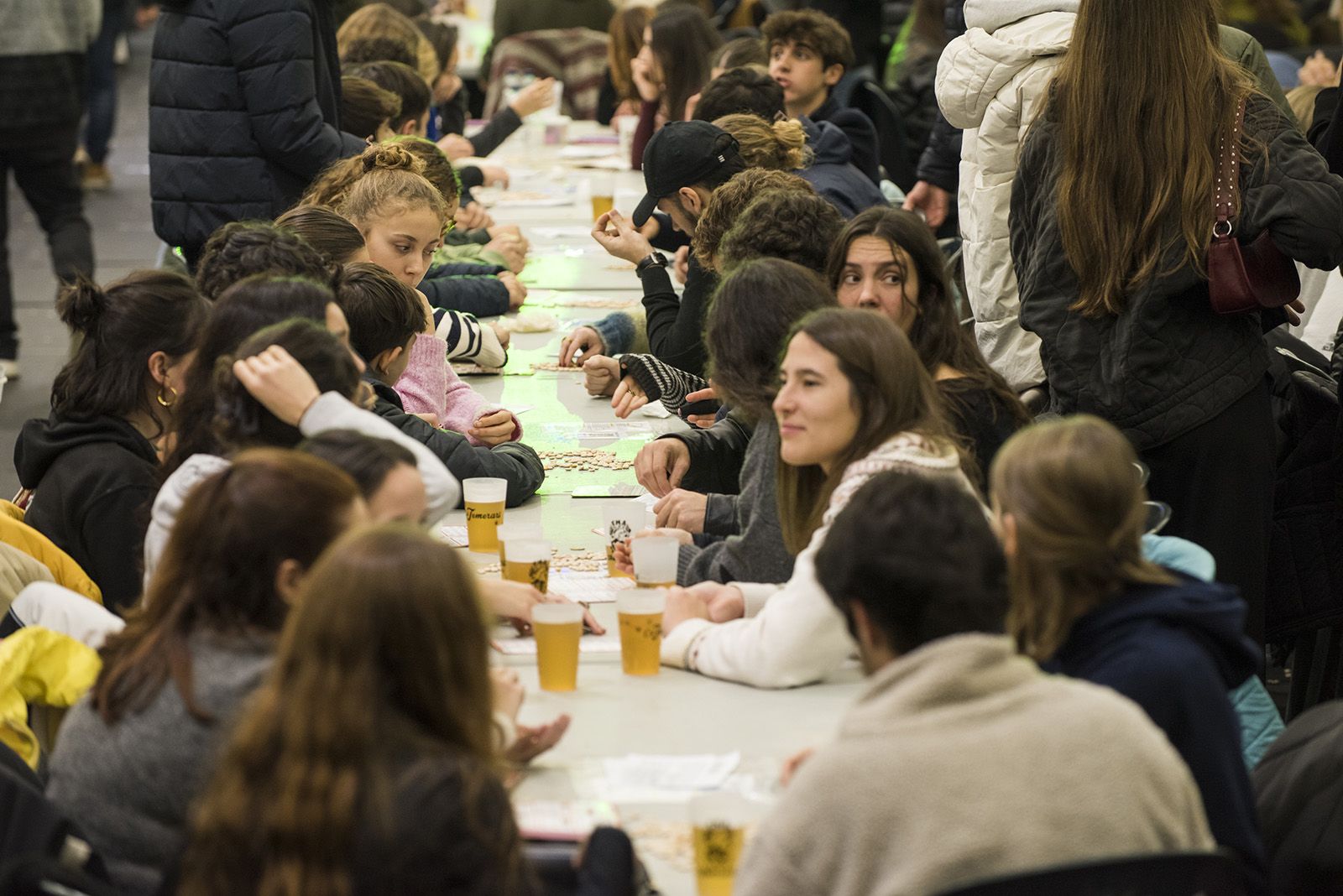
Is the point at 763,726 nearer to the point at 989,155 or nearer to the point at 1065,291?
the point at 1065,291

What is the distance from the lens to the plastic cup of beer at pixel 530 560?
2.86 meters

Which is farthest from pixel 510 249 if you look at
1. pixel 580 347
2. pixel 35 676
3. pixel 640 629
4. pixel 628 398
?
pixel 35 676

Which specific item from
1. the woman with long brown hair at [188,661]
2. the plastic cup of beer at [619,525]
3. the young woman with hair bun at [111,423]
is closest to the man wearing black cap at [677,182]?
the plastic cup of beer at [619,525]

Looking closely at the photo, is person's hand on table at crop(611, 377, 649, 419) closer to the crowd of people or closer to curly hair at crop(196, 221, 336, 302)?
the crowd of people

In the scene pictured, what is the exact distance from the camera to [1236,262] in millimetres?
3359

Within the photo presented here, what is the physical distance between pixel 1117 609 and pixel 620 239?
115 inches

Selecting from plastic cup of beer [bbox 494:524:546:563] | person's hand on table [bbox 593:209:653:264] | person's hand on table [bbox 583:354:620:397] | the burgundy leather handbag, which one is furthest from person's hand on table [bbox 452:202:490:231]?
the burgundy leather handbag

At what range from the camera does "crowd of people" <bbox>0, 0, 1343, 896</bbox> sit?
176cm

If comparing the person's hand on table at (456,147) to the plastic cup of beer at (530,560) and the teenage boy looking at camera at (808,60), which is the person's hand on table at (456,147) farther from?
the plastic cup of beer at (530,560)

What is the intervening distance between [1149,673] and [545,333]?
318 cm

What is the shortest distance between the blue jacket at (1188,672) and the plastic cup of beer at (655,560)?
0.86 m

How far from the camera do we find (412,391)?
383 cm

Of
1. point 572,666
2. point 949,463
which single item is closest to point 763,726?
point 572,666

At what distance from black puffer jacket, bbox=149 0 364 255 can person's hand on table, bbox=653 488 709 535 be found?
237cm
